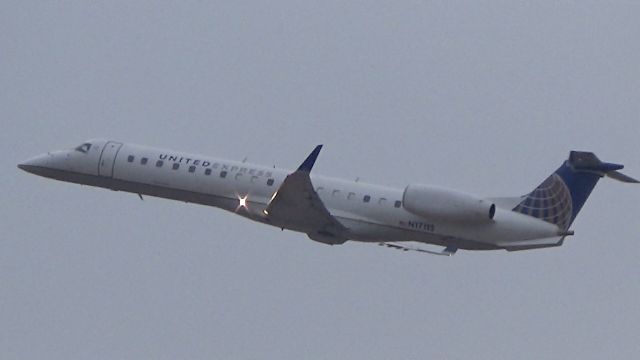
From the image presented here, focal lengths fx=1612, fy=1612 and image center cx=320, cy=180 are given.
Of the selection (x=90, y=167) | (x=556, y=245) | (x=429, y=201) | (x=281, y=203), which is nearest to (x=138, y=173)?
(x=90, y=167)

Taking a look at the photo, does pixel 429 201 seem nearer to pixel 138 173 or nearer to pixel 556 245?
pixel 556 245

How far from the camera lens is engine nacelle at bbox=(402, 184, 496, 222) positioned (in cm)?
4859

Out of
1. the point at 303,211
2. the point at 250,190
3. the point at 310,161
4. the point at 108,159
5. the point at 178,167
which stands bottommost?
the point at 303,211

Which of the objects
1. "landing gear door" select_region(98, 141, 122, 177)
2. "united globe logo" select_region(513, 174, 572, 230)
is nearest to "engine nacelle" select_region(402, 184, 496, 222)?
"united globe logo" select_region(513, 174, 572, 230)

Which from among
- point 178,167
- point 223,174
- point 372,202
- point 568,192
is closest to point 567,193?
point 568,192

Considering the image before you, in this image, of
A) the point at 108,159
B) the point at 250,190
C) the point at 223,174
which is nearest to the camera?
the point at 250,190

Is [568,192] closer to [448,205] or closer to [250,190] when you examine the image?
[448,205]

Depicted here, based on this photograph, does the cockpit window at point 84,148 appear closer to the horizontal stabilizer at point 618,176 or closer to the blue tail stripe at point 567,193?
the blue tail stripe at point 567,193

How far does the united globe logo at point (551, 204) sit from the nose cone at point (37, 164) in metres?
17.2

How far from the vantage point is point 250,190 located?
52.6 metres

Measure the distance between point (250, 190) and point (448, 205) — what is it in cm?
725

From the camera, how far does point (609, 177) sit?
4972 cm

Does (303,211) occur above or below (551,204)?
below

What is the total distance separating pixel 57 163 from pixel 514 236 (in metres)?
16.9
